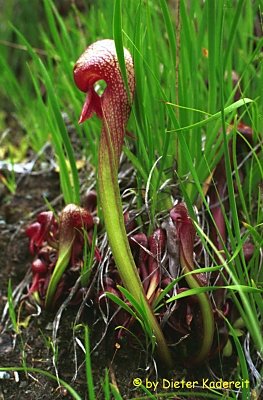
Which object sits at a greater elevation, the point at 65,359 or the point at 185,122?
the point at 185,122

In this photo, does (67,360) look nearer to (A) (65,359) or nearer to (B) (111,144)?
(A) (65,359)

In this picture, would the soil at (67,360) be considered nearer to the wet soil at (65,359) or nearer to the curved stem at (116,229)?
the wet soil at (65,359)

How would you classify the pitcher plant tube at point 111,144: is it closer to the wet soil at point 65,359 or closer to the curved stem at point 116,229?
the curved stem at point 116,229

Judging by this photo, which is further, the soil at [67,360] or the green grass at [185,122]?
the soil at [67,360]

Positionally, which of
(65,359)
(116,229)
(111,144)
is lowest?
(65,359)

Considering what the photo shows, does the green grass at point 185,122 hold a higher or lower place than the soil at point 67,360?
higher

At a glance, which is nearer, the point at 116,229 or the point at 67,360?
the point at 116,229

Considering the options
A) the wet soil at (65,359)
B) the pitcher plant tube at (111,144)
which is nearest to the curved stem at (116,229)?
the pitcher plant tube at (111,144)

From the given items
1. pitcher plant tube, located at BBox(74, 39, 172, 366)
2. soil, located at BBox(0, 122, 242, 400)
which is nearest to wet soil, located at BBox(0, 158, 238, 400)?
soil, located at BBox(0, 122, 242, 400)

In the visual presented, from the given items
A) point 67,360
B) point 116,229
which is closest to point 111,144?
point 116,229
